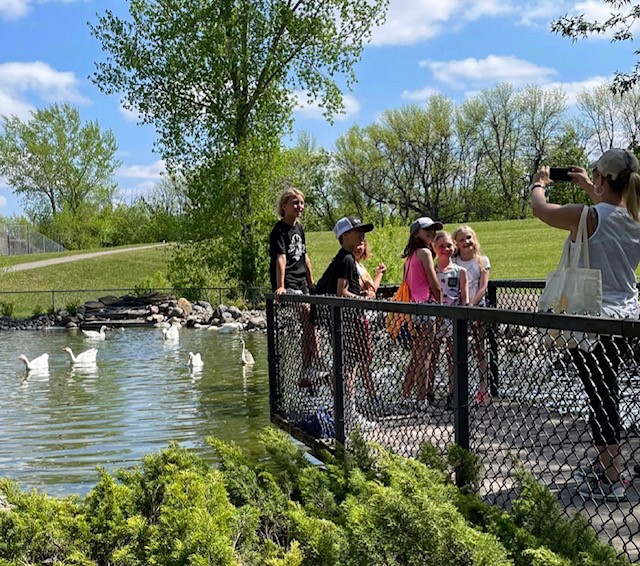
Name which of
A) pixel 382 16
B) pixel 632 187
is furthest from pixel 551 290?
pixel 382 16

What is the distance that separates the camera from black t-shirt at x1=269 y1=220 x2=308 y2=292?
7.82 m

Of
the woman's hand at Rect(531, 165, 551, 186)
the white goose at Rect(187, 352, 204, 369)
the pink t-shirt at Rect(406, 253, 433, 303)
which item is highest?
the woman's hand at Rect(531, 165, 551, 186)

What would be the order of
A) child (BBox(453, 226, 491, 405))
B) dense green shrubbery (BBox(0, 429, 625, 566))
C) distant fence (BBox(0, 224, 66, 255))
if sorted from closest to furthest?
dense green shrubbery (BBox(0, 429, 625, 566)) → child (BBox(453, 226, 491, 405)) → distant fence (BBox(0, 224, 66, 255))

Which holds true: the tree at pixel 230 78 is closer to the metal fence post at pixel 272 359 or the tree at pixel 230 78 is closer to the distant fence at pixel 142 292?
the distant fence at pixel 142 292

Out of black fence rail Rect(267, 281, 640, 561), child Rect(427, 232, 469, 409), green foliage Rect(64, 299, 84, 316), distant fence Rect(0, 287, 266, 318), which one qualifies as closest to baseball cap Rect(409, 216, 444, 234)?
child Rect(427, 232, 469, 409)

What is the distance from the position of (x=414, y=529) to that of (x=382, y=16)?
96.4 ft

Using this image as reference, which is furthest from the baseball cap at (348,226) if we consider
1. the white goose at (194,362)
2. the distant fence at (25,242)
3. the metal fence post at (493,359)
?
the distant fence at (25,242)

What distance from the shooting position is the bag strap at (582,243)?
4.42 m

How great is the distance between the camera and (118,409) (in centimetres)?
1109

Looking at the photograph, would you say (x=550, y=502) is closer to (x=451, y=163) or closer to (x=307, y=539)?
(x=307, y=539)

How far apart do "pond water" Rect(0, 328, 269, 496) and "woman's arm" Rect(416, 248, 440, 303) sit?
103 inches

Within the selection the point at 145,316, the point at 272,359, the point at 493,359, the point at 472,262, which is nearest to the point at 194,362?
the point at 272,359

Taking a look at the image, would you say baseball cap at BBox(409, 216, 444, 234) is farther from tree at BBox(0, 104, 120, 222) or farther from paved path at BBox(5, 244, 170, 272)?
tree at BBox(0, 104, 120, 222)

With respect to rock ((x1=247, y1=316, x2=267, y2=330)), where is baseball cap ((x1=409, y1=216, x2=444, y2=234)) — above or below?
above
